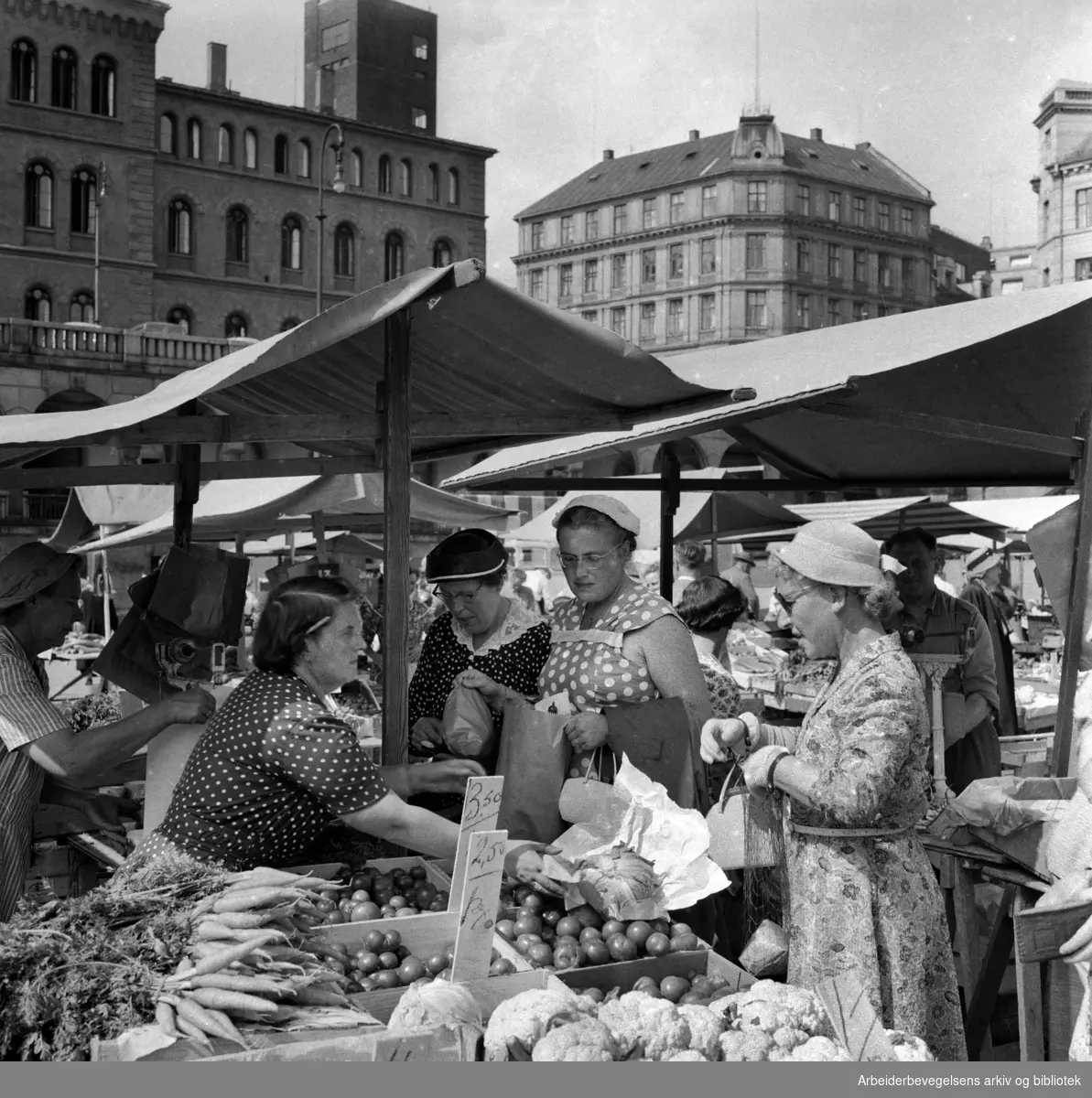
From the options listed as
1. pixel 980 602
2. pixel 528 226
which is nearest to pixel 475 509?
pixel 980 602

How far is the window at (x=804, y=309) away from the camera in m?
64.2

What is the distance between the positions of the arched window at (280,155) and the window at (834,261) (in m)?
31.3

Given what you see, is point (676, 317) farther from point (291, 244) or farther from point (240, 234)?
point (240, 234)

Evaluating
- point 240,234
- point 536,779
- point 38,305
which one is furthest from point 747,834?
point 240,234

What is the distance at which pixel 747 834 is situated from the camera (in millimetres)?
2963

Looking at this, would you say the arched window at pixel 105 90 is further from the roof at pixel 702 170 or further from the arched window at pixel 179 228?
the roof at pixel 702 170

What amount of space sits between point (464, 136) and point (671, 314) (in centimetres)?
1909

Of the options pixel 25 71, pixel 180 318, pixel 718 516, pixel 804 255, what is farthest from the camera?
pixel 804 255

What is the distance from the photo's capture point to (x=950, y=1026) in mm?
2877

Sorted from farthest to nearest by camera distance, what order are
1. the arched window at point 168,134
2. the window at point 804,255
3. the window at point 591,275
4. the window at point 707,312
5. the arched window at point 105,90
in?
the window at point 591,275, the window at point 804,255, the window at point 707,312, the arched window at point 168,134, the arched window at point 105,90

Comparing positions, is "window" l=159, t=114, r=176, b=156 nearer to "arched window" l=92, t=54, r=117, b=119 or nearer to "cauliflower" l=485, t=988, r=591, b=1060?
"arched window" l=92, t=54, r=117, b=119

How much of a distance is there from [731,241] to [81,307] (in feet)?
115

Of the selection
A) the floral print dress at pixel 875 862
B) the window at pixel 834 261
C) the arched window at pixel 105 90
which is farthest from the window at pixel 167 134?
the floral print dress at pixel 875 862

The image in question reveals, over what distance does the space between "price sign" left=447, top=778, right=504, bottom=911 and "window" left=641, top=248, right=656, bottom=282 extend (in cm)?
6566
